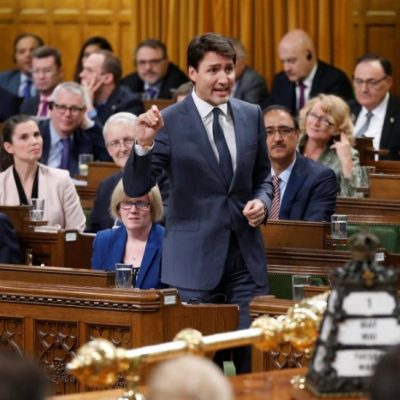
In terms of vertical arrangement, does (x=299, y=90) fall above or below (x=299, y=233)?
above

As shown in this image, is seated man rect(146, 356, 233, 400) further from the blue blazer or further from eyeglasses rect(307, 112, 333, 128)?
eyeglasses rect(307, 112, 333, 128)

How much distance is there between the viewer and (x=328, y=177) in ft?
23.6

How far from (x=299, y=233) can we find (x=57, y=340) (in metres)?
1.88

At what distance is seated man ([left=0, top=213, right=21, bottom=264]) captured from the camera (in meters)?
6.56

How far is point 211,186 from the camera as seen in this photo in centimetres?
527

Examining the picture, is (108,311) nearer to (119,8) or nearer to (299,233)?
(299,233)

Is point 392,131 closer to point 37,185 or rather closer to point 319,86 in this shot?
point 319,86

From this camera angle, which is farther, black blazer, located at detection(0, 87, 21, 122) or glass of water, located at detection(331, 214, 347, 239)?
black blazer, located at detection(0, 87, 21, 122)

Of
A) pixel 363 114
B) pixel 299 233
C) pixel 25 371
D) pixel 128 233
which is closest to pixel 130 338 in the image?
pixel 128 233

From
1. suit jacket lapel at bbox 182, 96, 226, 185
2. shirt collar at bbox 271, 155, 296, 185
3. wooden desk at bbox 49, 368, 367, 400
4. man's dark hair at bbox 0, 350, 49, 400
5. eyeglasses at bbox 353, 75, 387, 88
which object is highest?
eyeglasses at bbox 353, 75, 387, 88

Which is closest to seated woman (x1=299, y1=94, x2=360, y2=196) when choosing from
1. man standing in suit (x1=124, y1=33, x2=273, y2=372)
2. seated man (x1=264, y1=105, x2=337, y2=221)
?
seated man (x1=264, y1=105, x2=337, y2=221)

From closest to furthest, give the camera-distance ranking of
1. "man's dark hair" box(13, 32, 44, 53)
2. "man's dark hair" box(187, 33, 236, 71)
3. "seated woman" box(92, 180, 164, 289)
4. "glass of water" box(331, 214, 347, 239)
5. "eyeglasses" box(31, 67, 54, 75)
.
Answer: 1. "man's dark hair" box(187, 33, 236, 71)
2. "seated woman" box(92, 180, 164, 289)
3. "glass of water" box(331, 214, 347, 239)
4. "eyeglasses" box(31, 67, 54, 75)
5. "man's dark hair" box(13, 32, 44, 53)

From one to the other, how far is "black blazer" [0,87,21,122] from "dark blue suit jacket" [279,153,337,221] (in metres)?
4.85

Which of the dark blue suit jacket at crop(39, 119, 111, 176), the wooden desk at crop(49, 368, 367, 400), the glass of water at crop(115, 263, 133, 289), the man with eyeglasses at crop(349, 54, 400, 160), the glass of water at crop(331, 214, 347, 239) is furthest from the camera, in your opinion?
the man with eyeglasses at crop(349, 54, 400, 160)
